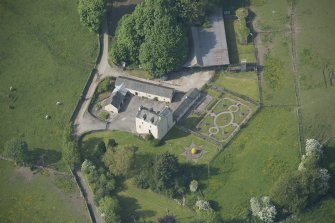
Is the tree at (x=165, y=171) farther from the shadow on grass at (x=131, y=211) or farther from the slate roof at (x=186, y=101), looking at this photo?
the slate roof at (x=186, y=101)

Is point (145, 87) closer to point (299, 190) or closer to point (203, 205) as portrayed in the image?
point (203, 205)

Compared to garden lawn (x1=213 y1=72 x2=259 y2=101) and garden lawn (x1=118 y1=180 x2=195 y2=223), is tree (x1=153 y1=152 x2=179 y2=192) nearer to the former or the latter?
garden lawn (x1=118 y1=180 x2=195 y2=223)

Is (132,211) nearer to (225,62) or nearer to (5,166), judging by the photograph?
(5,166)

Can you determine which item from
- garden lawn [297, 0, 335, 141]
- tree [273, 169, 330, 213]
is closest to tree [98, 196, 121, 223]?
tree [273, 169, 330, 213]

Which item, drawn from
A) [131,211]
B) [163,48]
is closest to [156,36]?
[163,48]

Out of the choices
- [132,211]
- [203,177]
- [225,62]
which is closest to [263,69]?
[225,62]

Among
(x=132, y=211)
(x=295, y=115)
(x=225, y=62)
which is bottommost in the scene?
(x=132, y=211)

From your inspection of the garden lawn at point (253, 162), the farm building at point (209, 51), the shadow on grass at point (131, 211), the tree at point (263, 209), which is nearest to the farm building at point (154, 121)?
the garden lawn at point (253, 162)
